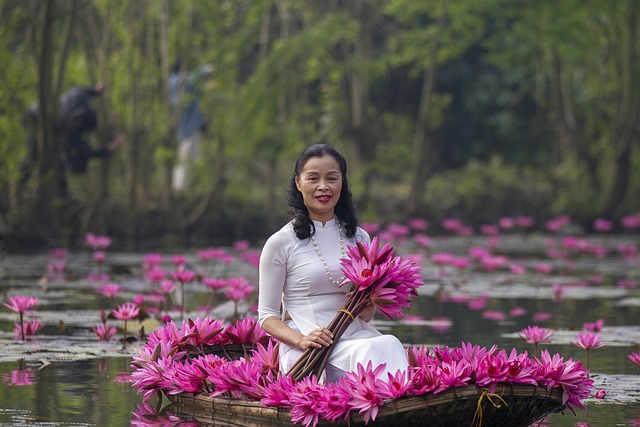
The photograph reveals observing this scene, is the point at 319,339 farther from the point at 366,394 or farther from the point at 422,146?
the point at 422,146

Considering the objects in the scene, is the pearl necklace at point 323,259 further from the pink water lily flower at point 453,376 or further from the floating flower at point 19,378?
the floating flower at point 19,378

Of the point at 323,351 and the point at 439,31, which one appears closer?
the point at 323,351

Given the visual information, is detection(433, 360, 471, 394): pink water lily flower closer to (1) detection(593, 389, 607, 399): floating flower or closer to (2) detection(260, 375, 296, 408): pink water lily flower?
(2) detection(260, 375, 296, 408): pink water lily flower

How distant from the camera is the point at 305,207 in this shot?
6.32 m

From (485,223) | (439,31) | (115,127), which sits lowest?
(485,223)

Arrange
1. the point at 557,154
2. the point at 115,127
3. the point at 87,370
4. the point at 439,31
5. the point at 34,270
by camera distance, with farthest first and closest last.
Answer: the point at 557,154, the point at 439,31, the point at 115,127, the point at 34,270, the point at 87,370

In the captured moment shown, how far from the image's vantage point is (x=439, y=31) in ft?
90.9

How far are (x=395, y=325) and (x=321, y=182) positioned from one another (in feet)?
15.7

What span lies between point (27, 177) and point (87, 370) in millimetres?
13255

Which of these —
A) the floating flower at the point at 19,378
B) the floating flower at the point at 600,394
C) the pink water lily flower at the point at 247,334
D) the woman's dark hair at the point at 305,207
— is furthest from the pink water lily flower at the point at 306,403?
the floating flower at the point at 19,378

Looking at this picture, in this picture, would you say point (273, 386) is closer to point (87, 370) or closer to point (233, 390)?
point (233, 390)

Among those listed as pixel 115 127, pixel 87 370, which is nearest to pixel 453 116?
pixel 115 127

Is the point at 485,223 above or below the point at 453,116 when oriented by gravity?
below

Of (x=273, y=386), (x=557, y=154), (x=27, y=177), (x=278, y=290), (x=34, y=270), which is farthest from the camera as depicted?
(x=557, y=154)
